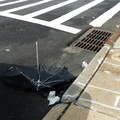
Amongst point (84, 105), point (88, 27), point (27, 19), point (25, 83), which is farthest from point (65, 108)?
point (27, 19)

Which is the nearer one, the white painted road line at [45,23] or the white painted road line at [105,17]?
the white painted road line at [45,23]

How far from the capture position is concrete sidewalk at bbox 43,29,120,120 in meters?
3.24

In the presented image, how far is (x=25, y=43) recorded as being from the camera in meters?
6.33

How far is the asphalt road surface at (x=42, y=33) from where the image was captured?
3.79 m

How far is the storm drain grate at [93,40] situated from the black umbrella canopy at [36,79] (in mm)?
1930

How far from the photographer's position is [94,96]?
142 inches

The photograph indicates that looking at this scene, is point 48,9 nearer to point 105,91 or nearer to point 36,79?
point 36,79

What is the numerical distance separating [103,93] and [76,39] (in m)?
3.24

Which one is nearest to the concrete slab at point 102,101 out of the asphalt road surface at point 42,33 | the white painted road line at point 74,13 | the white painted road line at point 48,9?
the asphalt road surface at point 42,33

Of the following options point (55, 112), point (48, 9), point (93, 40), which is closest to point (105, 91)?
point (55, 112)

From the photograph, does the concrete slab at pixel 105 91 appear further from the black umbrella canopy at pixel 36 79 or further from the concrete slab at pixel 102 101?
the black umbrella canopy at pixel 36 79

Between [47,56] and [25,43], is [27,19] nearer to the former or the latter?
[25,43]

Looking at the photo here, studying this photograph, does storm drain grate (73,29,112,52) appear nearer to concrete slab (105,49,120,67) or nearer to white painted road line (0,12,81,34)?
white painted road line (0,12,81,34)

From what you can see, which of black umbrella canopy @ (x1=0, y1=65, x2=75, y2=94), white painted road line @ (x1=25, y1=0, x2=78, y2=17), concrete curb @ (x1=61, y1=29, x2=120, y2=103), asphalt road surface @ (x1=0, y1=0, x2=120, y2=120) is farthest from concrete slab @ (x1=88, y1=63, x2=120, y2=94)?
white painted road line @ (x1=25, y1=0, x2=78, y2=17)
